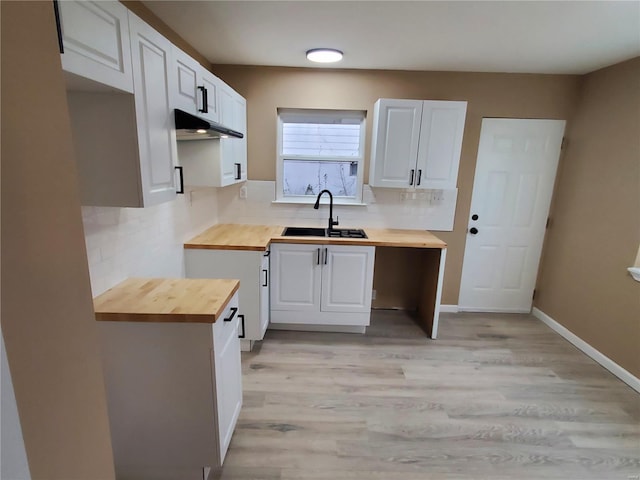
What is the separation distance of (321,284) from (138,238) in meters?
1.52

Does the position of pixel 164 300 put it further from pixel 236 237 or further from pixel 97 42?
pixel 236 237

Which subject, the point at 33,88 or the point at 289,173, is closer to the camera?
the point at 33,88

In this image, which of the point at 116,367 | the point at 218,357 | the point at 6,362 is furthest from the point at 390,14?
the point at 116,367

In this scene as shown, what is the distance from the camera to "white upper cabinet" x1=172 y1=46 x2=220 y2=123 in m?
1.65

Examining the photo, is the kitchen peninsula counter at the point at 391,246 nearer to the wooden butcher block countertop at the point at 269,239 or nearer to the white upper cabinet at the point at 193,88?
the wooden butcher block countertop at the point at 269,239

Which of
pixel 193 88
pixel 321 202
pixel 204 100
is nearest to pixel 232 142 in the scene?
pixel 204 100

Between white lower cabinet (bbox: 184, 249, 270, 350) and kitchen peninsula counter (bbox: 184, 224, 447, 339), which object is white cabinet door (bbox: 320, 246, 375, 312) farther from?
white lower cabinet (bbox: 184, 249, 270, 350)

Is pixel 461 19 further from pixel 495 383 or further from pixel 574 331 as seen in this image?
pixel 574 331

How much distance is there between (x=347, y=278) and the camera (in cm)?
282

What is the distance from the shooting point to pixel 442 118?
2.77 m

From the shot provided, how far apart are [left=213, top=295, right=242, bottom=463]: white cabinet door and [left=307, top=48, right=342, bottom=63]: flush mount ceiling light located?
6.63 ft

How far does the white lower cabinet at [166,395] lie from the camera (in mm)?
1384

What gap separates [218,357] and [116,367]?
0.44 metres

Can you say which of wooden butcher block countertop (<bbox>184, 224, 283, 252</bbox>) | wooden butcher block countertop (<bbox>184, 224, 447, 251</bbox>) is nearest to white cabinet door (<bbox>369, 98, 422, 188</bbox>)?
wooden butcher block countertop (<bbox>184, 224, 447, 251</bbox>)
